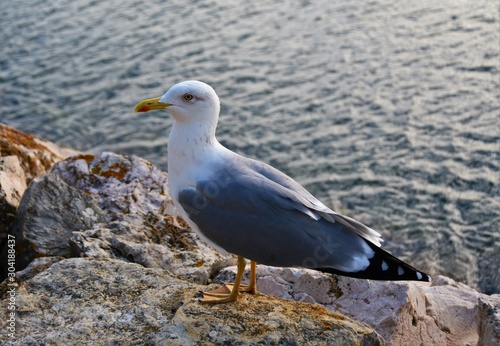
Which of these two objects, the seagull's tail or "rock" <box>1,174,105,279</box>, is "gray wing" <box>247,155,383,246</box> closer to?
the seagull's tail

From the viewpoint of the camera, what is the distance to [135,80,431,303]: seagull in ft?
16.0

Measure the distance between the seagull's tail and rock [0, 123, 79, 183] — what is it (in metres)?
4.90

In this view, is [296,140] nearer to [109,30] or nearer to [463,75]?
[463,75]

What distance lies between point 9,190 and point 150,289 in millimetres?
2727

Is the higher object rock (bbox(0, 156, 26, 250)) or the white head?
the white head

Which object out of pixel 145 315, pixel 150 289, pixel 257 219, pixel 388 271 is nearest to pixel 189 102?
pixel 257 219

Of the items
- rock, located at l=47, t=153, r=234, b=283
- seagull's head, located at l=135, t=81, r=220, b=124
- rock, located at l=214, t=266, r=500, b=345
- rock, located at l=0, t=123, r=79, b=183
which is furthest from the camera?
rock, located at l=0, t=123, r=79, b=183

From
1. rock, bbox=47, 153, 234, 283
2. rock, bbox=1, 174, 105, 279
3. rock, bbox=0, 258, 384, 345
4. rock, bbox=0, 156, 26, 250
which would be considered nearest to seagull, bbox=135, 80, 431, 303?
rock, bbox=0, 258, 384, 345

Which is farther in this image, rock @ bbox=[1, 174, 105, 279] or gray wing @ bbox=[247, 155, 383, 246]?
rock @ bbox=[1, 174, 105, 279]

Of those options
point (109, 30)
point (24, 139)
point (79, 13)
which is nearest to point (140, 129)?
point (24, 139)

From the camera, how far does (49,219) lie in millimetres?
6375

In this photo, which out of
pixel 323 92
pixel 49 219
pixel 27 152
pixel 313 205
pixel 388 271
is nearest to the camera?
pixel 388 271

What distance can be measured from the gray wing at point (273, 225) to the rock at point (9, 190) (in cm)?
255

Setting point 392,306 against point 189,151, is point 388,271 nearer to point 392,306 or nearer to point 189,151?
point 392,306
